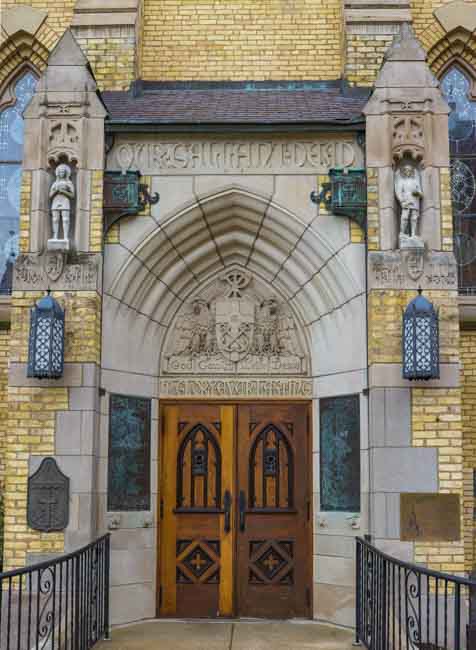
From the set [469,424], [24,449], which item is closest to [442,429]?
[469,424]

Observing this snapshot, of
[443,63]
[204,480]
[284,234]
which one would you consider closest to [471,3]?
[443,63]

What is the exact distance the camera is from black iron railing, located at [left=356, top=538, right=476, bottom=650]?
6789mm

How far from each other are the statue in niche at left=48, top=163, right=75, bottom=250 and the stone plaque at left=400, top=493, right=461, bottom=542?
4.16 metres

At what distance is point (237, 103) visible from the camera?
10367 millimetres

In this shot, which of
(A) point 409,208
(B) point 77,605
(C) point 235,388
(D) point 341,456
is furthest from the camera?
(C) point 235,388

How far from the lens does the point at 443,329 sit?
8953 millimetres

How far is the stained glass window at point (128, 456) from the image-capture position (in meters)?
9.30

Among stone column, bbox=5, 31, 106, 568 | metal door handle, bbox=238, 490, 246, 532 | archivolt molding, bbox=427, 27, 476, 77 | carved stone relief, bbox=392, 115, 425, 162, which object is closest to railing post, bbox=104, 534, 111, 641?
stone column, bbox=5, 31, 106, 568

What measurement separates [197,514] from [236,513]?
1.35 ft

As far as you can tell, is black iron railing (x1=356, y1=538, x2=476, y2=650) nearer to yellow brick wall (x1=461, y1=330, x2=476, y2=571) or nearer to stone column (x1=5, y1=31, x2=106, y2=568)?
yellow brick wall (x1=461, y1=330, x2=476, y2=571)

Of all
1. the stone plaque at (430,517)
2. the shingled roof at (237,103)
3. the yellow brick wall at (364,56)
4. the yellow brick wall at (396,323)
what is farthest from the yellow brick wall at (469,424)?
the yellow brick wall at (364,56)

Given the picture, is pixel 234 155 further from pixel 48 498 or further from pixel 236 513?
pixel 48 498

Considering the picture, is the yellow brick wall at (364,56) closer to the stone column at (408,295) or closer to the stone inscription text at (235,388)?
the stone column at (408,295)

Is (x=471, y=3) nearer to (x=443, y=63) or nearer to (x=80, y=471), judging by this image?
(x=443, y=63)
